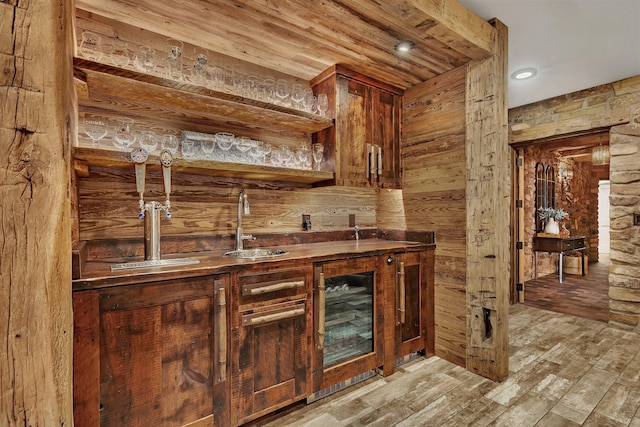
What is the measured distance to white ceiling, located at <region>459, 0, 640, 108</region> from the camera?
2.05m

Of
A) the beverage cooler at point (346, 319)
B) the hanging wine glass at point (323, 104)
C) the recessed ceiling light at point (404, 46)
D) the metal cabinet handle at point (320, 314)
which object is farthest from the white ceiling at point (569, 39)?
the metal cabinet handle at point (320, 314)

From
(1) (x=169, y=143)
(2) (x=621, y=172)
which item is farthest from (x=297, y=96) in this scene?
(2) (x=621, y=172)

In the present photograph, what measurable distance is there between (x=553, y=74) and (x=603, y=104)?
768 millimetres

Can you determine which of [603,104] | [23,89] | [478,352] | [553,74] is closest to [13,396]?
[23,89]

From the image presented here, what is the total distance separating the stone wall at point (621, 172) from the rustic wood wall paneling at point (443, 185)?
2.00 metres

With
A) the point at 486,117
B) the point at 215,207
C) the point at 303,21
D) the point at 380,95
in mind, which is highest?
the point at 303,21

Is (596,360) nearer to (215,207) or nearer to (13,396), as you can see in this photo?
(215,207)

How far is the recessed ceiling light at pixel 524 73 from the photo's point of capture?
9.64 feet

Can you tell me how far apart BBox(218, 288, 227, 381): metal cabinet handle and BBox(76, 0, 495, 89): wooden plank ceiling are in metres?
1.62

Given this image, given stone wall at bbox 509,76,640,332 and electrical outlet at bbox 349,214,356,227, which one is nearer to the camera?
electrical outlet at bbox 349,214,356,227

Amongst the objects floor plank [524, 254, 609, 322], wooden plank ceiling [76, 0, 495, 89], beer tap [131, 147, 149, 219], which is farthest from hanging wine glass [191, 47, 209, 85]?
floor plank [524, 254, 609, 322]

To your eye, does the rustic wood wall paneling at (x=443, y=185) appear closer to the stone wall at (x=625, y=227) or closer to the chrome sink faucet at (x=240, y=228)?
the chrome sink faucet at (x=240, y=228)

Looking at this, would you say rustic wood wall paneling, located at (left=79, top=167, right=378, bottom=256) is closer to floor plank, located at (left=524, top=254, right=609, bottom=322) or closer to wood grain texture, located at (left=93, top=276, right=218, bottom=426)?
wood grain texture, located at (left=93, top=276, right=218, bottom=426)

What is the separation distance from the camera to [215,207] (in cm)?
221
